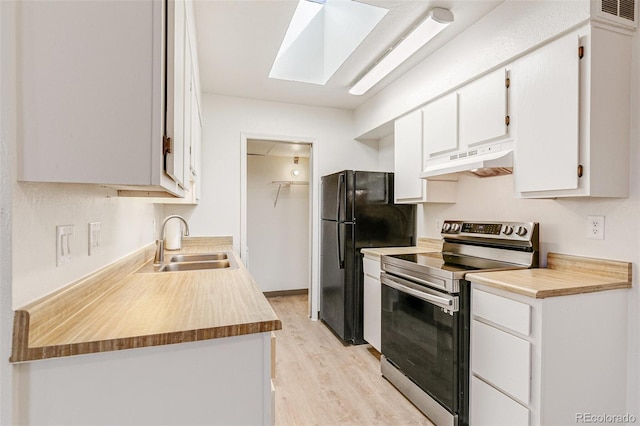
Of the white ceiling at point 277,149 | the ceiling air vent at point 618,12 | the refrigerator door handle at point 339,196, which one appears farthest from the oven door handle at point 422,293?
the white ceiling at point 277,149

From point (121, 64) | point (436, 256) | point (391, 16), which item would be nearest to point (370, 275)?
point (436, 256)

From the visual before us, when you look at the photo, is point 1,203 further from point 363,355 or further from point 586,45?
point 363,355

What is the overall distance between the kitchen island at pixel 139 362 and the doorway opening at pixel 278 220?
3664 mm

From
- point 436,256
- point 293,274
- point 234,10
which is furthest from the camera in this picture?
point 293,274

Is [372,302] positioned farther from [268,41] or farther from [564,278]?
[268,41]

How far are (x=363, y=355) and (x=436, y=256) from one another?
1.10 meters

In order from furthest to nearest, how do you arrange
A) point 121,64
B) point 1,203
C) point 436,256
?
1. point 436,256
2. point 121,64
3. point 1,203

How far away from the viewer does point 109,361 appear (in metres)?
0.83

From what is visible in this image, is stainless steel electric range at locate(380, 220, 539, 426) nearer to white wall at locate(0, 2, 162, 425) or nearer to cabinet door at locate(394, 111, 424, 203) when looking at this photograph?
cabinet door at locate(394, 111, 424, 203)

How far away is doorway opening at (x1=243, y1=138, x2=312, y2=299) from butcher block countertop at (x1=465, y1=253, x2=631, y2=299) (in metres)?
3.19

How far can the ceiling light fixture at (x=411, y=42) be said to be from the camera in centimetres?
199

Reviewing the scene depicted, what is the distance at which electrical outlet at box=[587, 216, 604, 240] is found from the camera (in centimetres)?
170

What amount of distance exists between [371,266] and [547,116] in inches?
65.6

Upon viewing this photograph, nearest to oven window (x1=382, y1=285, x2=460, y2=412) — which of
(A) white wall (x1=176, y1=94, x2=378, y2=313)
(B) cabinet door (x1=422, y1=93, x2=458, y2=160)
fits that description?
(B) cabinet door (x1=422, y1=93, x2=458, y2=160)
